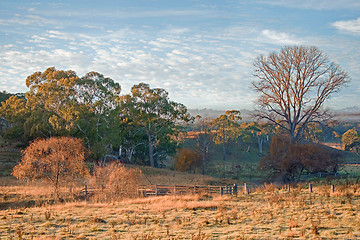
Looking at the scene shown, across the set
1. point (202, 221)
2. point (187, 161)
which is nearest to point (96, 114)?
point (187, 161)

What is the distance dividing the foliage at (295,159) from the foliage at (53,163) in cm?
1872

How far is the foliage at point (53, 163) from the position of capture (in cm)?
2526

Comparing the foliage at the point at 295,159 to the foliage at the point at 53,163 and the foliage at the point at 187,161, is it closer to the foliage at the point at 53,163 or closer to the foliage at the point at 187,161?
the foliage at the point at 53,163

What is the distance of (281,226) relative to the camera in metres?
12.3

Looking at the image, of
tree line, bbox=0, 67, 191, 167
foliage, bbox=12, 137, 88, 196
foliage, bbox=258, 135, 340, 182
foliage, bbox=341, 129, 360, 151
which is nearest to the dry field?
foliage, bbox=12, 137, 88, 196

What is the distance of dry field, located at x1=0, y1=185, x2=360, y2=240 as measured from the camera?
1140 cm

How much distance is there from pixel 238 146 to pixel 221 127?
9.72m

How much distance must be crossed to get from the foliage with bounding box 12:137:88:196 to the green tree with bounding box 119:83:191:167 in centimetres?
2748

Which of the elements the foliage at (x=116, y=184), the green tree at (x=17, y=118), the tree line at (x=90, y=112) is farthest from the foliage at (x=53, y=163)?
the green tree at (x=17, y=118)

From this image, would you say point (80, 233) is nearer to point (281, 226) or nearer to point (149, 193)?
point (281, 226)

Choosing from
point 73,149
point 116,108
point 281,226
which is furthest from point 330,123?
point 116,108

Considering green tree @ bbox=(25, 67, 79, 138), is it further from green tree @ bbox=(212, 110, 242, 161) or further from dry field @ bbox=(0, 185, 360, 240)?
green tree @ bbox=(212, 110, 242, 161)

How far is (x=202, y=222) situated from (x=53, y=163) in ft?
54.1

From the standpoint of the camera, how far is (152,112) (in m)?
55.7
